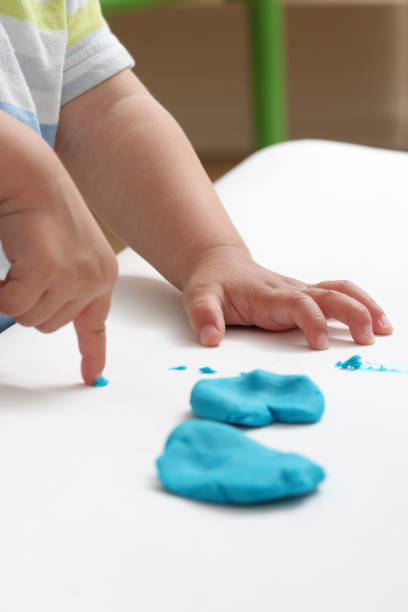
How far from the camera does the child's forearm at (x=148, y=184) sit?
57 cm

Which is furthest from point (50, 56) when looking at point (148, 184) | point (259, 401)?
point (259, 401)

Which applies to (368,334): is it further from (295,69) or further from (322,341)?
(295,69)

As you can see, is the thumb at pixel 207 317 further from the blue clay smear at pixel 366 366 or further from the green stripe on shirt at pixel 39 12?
the green stripe on shirt at pixel 39 12

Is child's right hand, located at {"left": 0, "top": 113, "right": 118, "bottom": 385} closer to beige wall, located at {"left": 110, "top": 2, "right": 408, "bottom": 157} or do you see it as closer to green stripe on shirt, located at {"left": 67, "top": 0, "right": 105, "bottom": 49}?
green stripe on shirt, located at {"left": 67, "top": 0, "right": 105, "bottom": 49}

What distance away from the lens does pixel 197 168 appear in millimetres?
614

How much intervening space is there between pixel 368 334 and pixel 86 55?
0.33 m

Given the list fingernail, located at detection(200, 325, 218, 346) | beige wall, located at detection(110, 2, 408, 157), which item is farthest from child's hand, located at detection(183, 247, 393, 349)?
beige wall, located at detection(110, 2, 408, 157)

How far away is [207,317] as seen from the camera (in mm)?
480

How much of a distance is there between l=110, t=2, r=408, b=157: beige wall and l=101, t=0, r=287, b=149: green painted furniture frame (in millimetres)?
971

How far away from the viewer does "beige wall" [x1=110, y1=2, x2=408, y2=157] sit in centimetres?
231

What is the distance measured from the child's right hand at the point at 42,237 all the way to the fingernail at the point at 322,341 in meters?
0.13

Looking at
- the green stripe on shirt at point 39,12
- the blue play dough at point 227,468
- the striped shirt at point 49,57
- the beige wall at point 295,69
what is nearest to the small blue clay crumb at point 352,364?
the blue play dough at point 227,468

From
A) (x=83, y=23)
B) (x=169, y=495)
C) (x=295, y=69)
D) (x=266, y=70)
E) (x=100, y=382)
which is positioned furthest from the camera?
(x=295, y=69)

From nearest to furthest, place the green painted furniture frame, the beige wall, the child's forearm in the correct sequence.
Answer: the child's forearm < the green painted furniture frame < the beige wall
